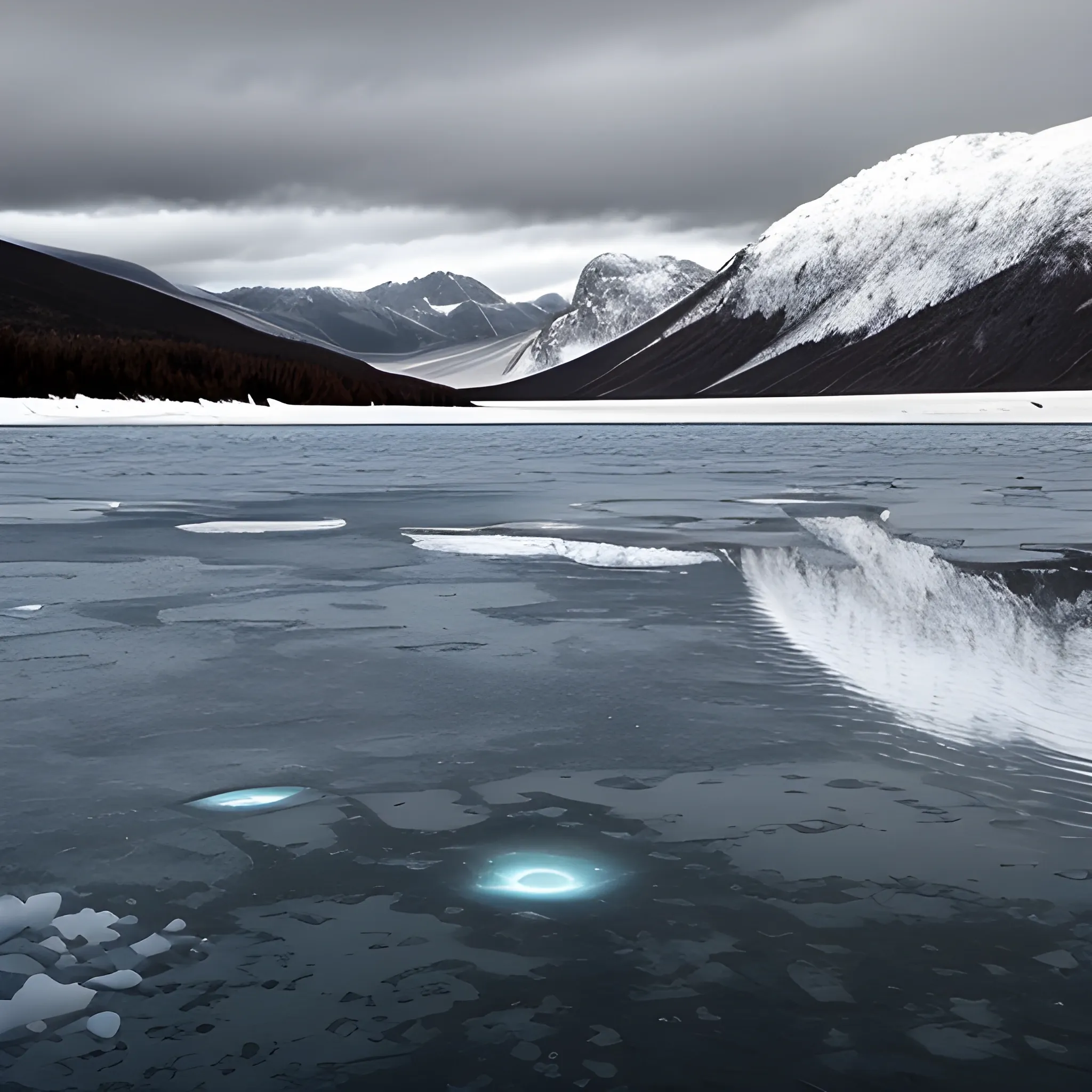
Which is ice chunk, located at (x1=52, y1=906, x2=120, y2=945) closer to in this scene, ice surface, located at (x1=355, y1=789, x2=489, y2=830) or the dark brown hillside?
ice surface, located at (x1=355, y1=789, x2=489, y2=830)

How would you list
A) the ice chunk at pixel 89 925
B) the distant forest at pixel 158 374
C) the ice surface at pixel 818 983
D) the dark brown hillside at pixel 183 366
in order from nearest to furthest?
the ice surface at pixel 818 983
the ice chunk at pixel 89 925
the distant forest at pixel 158 374
the dark brown hillside at pixel 183 366

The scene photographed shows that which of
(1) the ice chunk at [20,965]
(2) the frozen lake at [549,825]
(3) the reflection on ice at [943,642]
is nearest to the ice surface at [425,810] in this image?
(2) the frozen lake at [549,825]

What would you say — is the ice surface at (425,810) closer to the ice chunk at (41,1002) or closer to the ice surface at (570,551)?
the ice chunk at (41,1002)

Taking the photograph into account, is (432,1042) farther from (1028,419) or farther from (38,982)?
(1028,419)

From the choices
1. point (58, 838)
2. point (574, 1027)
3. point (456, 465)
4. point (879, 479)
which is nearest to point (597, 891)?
point (574, 1027)

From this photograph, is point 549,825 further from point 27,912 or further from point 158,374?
point 158,374

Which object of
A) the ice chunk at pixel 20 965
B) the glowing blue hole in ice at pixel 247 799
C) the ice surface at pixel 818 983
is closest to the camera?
the ice surface at pixel 818 983
